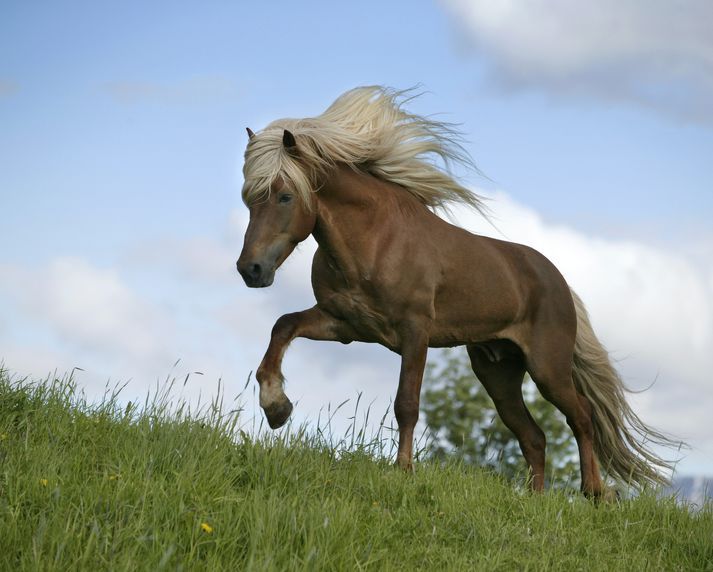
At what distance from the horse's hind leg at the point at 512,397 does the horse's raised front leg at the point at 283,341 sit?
193cm

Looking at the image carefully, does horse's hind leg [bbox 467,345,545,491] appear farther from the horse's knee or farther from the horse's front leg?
the horse's knee

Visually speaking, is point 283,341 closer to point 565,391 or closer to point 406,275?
point 406,275

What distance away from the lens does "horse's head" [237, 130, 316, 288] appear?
700 cm

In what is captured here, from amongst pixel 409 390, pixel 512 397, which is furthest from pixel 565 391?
pixel 409 390

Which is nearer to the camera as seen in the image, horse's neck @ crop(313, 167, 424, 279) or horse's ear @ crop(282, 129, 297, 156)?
horse's ear @ crop(282, 129, 297, 156)

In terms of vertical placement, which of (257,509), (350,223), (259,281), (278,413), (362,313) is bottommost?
(257,509)

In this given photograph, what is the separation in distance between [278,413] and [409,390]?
41.7 inches

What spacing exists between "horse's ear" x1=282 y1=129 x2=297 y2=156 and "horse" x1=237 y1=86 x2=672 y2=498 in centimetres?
1

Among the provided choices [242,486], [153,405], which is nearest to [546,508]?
[242,486]

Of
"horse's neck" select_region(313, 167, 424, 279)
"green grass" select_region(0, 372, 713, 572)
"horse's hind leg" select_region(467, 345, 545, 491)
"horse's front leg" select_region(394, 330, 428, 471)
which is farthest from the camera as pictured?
"horse's hind leg" select_region(467, 345, 545, 491)

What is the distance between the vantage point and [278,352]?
746 cm

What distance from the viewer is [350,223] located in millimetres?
7617

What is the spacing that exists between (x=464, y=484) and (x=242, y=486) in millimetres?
1832

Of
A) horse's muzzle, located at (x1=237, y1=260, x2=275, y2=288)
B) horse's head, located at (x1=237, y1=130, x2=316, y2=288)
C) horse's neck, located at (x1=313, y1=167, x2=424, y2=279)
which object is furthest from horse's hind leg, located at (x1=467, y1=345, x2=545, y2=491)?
horse's muzzle, located at (x1=237, y1=260, x2=275, y2=288)
